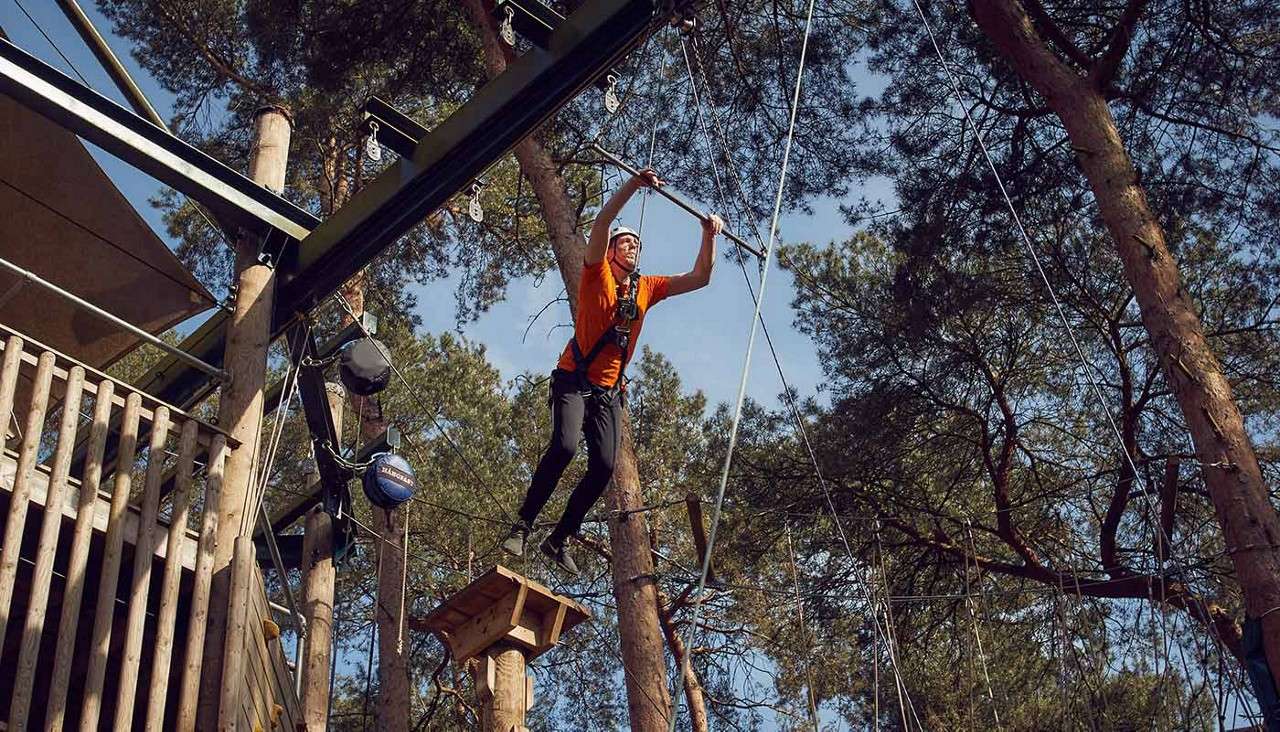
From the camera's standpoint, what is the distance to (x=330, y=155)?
437 inches

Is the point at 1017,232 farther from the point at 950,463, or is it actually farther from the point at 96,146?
the point at 96,146

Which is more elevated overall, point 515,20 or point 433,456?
point 433,456

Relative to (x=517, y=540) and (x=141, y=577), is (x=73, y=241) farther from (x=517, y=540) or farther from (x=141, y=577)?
(x=517, y=540)

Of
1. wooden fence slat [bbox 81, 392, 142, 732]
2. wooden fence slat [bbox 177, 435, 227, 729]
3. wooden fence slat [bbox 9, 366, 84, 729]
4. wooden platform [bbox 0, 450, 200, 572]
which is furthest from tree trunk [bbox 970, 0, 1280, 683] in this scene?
wooden fence slat [bbox 9, 366, 84, 729]

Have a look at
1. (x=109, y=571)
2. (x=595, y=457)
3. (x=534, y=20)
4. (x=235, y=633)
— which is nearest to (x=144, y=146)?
(x=534, y=20)

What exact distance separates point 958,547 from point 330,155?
19.6ft

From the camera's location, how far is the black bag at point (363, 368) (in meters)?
6.34

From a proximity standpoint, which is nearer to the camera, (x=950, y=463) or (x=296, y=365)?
(x=296, y=365)

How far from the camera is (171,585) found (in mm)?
5059

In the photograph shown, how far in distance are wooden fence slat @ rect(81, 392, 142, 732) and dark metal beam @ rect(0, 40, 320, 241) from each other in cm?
119

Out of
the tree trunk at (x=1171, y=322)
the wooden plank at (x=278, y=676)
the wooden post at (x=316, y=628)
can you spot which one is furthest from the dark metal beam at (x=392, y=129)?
the tree trunk at (x=1171, y=322)

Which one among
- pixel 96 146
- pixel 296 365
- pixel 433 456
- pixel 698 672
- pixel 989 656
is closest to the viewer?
pixel 96 146

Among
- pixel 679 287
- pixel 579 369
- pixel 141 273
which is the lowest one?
pixel 579 369

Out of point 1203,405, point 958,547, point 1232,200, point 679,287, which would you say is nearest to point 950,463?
point 958,547
